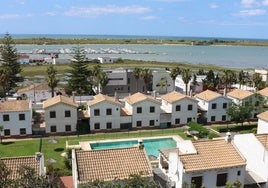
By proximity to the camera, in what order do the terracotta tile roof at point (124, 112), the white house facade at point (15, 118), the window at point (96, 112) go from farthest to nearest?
1. the terracotta tile roof at point (124, 112)
2. the window at point (96, 112)
3. the white house facade at point (15, 118)

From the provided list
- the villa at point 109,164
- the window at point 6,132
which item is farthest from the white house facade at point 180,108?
the villa at point 109,164

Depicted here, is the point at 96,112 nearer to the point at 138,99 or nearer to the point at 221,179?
the point at 138,99

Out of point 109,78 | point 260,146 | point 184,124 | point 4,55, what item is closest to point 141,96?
point 184,124

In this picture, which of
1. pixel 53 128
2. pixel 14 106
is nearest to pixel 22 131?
pixel 14 106

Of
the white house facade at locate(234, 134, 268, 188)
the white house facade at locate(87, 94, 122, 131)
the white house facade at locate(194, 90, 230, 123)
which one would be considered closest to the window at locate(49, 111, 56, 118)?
the white house facade at locate(87, 94, 122, 131)

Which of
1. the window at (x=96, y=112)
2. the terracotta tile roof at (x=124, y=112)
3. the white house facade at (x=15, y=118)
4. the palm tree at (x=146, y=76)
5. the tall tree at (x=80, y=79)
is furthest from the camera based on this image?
the tall tree at (x=80, y=79)

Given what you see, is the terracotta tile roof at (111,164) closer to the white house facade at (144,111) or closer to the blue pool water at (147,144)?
the blue pool water at (147,144)
